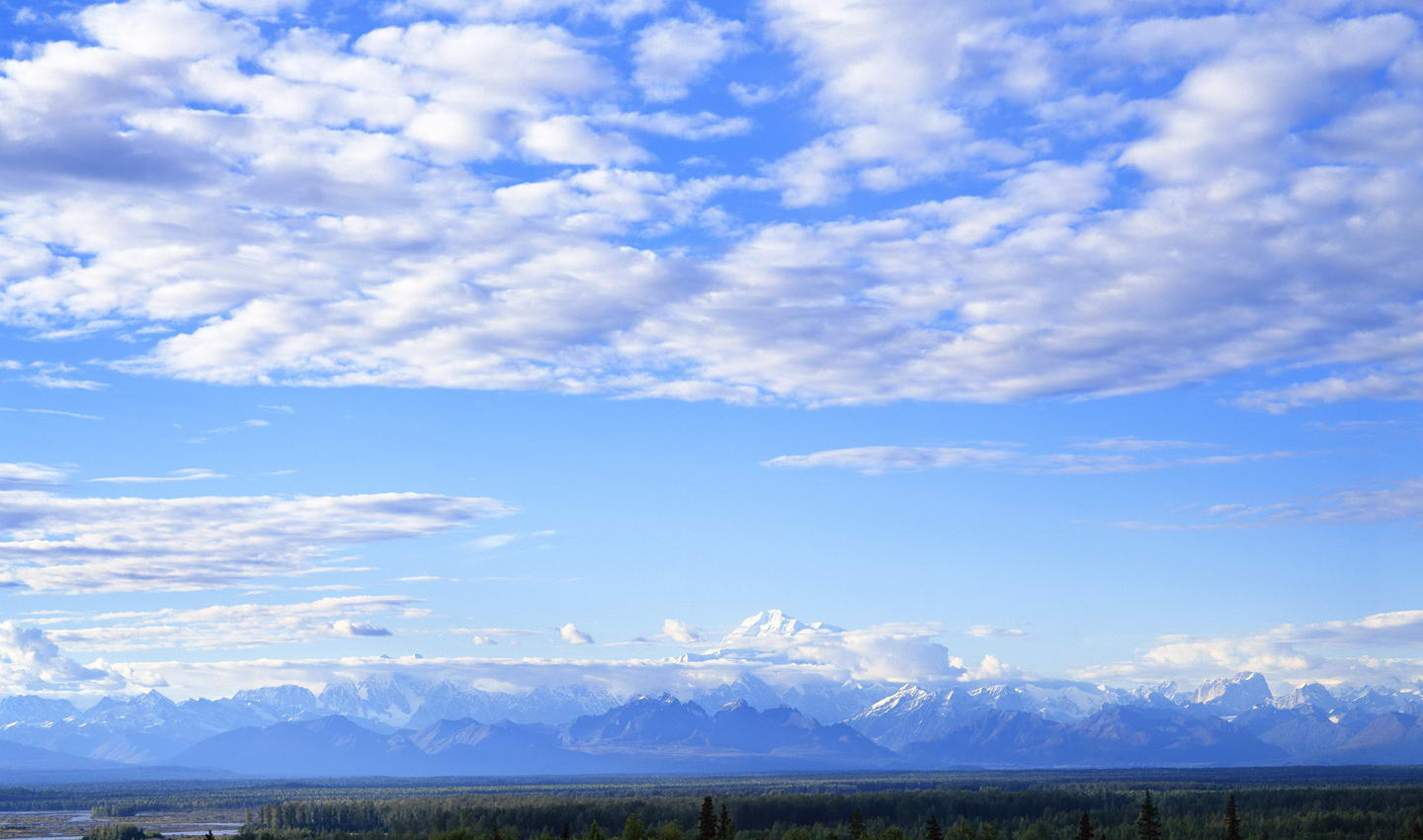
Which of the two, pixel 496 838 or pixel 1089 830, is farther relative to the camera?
pixel 496 838

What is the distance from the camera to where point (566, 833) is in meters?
194

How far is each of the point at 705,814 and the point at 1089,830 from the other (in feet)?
143

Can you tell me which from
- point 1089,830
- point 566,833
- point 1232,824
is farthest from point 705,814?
point 1232,824

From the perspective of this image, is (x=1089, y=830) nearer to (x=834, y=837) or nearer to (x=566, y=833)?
(x=834, y=837)

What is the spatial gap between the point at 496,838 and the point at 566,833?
11.0m

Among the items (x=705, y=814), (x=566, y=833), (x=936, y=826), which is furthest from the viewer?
(x=566, y=833)

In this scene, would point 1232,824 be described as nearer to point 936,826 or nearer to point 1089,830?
point 1089,830

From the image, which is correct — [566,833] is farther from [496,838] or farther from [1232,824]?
[1232,824]

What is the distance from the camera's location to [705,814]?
580 ft

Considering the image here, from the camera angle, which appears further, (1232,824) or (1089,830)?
(1232,824)

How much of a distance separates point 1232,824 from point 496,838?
317 ft

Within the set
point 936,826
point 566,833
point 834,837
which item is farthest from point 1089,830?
point 566,833

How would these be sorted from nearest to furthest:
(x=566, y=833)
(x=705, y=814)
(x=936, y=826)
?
1. (x=936, y=826)
2. (x=705, y=814)
3. (x=566, y=833)

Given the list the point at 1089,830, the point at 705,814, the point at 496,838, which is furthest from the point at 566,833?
the point at 1089,830
